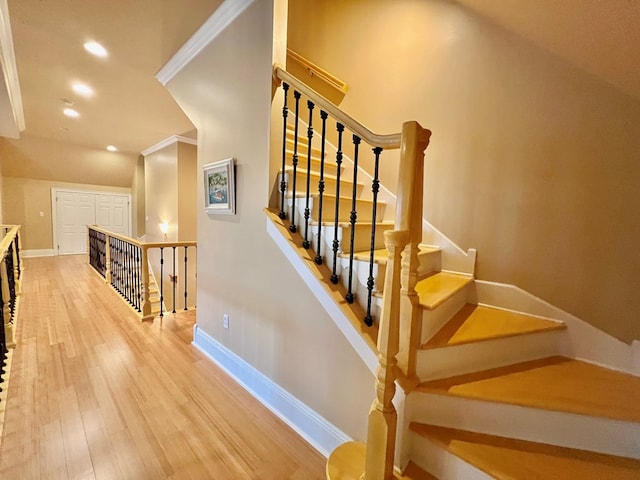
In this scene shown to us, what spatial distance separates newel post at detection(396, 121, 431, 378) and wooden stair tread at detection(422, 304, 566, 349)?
0.45 ft

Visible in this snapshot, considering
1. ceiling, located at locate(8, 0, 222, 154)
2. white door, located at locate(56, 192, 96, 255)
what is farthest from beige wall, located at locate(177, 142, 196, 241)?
white door, located at locate(56, 192, 96, 255)

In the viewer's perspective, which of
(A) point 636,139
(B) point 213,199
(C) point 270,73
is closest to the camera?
(A) point 636,139

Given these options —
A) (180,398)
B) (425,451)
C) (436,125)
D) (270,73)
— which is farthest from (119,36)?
(425,451)

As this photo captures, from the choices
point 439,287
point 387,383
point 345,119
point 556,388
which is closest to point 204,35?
point 345,119

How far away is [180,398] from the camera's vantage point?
1.91 meters

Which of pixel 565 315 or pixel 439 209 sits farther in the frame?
pixel 439 209

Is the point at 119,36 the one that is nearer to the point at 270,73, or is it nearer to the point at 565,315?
the point at 270,73

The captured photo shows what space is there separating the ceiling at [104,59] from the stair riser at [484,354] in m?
2.85

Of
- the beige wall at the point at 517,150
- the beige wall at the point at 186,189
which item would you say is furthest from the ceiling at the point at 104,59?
the beige wall at the point at 517,150

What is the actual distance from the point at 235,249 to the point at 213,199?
1.81 feet

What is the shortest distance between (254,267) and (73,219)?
8.86 m

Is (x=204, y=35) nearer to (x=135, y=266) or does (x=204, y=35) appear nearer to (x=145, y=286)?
(x=145, y=286)

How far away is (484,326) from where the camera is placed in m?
1.59

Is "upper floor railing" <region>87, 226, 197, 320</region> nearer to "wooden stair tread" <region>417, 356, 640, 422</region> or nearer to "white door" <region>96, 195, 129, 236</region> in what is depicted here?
"white door" <region>96, 195, 129, 236</region>
